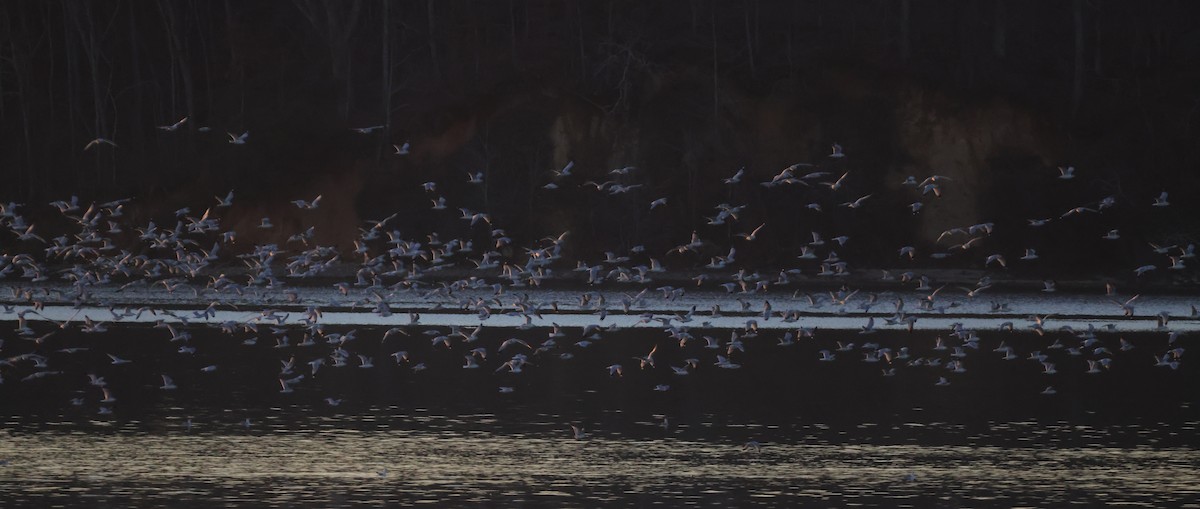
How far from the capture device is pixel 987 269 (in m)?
47.3

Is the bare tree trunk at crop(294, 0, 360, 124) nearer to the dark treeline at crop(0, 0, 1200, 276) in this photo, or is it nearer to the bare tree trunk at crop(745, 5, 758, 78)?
the dark treeline at crop(0, 0, 1200, 276)

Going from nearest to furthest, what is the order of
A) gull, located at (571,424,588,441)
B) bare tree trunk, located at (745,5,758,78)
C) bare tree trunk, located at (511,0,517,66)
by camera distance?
gull, located at (571,424,588,441) → bare tree trunk, located at (745,5,758,78) → bare tree trunk, located at (511,0,517,66)

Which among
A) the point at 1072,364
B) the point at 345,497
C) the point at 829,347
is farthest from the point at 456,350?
the point at 345,497

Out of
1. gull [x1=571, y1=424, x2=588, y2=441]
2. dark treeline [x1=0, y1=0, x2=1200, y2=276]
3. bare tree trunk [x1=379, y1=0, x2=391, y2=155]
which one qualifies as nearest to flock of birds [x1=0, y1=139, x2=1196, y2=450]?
gull [x1=571, y1=424, x2=588, y2=441]

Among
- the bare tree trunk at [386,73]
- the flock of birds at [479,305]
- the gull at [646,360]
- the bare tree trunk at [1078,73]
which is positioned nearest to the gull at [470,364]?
the flock of birds at [479,305]

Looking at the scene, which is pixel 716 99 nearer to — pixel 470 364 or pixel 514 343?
pixel 514 343

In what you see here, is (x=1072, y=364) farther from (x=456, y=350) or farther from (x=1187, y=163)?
(x=1187, y=163)

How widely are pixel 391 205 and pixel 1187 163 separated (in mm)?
22877

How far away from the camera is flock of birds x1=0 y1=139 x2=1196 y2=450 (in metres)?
29.8

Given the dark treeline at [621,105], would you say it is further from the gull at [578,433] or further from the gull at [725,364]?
the gull at [578,433]

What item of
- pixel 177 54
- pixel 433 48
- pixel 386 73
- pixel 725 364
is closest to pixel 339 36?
pixel 386 73

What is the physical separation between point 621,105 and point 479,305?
16.9m

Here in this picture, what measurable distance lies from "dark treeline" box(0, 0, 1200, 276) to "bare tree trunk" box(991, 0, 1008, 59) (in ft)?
0.33

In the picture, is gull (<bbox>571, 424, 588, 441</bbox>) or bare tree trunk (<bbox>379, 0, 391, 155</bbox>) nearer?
gull (<bbox>571, 424, 588, 441</bbox>)
